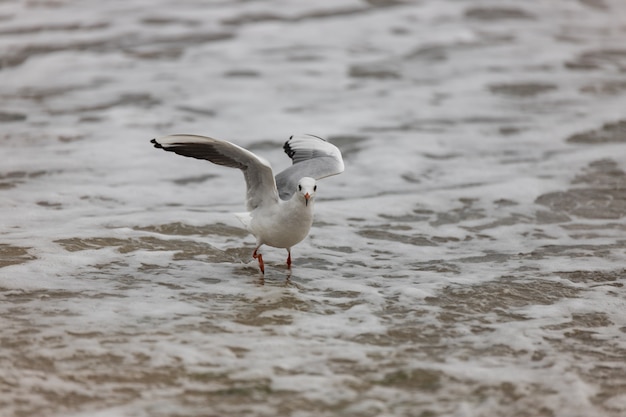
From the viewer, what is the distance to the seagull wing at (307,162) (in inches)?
261

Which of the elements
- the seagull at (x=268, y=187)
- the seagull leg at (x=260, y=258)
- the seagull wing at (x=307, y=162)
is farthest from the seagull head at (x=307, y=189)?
the seagull leg at (x=260, y=258)

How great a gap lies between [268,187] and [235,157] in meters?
0.34

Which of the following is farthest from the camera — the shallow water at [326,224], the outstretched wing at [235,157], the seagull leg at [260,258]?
the seagull leg at [260,258]

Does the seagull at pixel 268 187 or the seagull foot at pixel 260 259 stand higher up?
the seagull at pixel 268 187

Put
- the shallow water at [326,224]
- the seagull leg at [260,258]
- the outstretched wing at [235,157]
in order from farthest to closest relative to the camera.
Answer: the seagull leg at [260,258], the outstretched wing at [235,157], the shallow water at [326,224]

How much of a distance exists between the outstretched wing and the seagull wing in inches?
7.3

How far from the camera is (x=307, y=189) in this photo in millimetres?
5996

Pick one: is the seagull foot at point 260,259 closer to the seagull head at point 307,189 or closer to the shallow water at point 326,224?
the shallow water at point 326,224

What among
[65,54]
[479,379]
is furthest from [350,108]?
[479,379]

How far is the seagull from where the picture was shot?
5992 millimetres

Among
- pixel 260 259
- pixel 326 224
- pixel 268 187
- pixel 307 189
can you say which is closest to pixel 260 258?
pixel 260 259

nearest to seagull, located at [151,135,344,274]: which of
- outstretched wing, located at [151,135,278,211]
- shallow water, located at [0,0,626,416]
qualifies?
outstretched wing, located at [151,135,278,211]

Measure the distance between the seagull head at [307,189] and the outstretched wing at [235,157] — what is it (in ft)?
0.83

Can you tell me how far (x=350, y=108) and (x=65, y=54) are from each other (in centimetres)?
494
